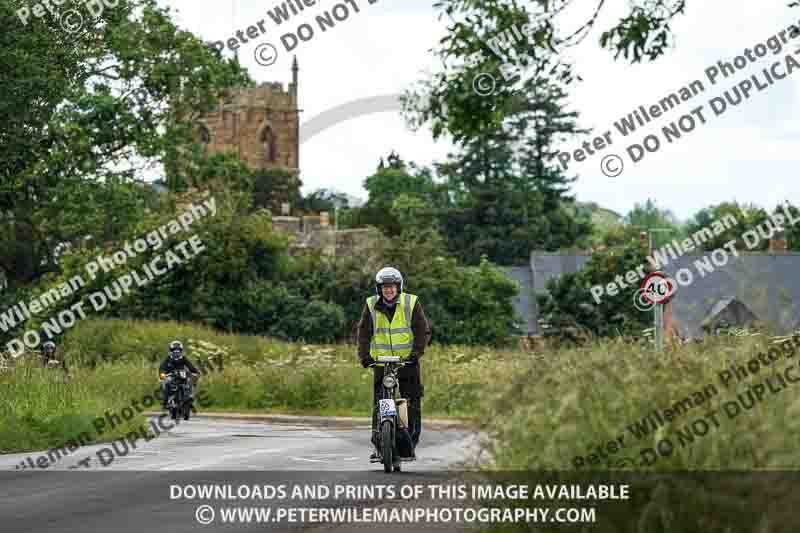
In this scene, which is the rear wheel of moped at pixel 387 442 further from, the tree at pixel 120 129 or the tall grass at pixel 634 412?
the tree at pixel 120 129

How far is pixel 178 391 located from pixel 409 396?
12576mm

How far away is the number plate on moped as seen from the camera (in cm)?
1442

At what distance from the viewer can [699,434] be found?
7.66 meters

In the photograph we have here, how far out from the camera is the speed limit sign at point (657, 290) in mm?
26781

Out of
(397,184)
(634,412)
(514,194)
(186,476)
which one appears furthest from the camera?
(397,184)

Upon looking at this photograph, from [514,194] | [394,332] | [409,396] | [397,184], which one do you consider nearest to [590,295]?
[514,194]

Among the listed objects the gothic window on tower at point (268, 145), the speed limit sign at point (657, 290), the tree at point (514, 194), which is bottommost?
the speed limit sign at point (657, 290)

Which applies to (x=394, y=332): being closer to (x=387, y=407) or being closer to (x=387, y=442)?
Result: (x=387, y=407)

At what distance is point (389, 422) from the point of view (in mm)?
14555

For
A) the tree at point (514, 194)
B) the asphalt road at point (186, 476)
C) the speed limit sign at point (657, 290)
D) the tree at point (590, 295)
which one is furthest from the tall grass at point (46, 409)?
the tree at point (514, 194)

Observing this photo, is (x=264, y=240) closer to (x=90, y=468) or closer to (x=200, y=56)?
(x=200, y=56)

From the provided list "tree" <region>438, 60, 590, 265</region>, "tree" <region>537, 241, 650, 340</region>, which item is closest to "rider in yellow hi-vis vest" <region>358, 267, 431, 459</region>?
"tree" <region>537, 241, 650, 340</region>

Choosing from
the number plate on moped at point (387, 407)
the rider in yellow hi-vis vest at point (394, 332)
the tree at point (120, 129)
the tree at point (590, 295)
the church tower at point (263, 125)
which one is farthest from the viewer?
the church tower at point (263, 125)

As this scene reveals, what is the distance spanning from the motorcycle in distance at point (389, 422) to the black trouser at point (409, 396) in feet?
0.27
